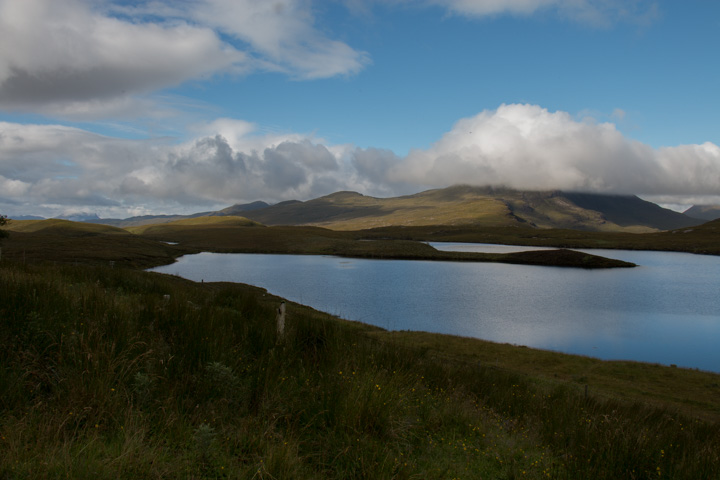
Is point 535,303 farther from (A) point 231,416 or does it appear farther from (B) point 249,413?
(A) point 231,416

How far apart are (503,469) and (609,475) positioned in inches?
53.6

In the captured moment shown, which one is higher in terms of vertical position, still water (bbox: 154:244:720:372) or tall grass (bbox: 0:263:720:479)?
tall grass (bbox: 0:263:720:479)

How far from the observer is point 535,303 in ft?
167

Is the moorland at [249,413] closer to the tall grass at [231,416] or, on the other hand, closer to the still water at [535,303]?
the tall grass at [231,416]

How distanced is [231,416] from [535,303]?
50.2m

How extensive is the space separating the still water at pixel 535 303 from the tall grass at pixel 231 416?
28.2 m

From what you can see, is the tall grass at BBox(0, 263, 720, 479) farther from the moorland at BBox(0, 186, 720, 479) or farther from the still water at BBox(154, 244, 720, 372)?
the still water at BBox(154, 244, 720, 372)

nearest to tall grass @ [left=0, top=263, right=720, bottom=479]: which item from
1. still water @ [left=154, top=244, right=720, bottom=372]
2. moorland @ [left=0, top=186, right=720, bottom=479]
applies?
moorland @ [left=0, top=186, right=720, bottom=479]

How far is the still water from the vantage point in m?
35.3

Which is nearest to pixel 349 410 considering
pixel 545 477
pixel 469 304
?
pixel 545 477

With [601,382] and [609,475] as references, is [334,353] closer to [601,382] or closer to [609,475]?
[609,475]

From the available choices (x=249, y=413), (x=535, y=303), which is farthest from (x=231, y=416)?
(x=535, y=303)

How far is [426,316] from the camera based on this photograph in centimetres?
4219

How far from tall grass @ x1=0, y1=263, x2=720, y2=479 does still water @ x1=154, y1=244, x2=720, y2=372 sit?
28240 mm
